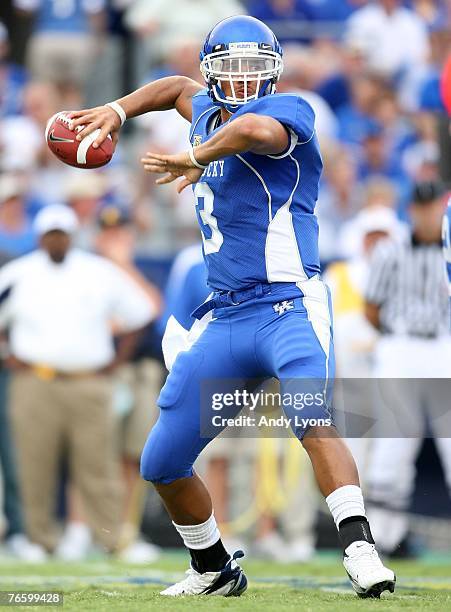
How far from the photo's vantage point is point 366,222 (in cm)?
951

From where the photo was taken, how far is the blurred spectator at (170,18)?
1213cm

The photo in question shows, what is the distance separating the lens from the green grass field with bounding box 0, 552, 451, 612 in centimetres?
453

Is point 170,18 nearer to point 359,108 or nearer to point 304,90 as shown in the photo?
point 304,90

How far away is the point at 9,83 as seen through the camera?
1187 centimetres

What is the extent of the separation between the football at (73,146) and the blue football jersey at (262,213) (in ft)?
1.39

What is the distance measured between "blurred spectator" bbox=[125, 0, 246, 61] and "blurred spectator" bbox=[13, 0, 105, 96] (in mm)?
410

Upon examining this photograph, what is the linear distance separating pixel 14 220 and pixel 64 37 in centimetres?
335

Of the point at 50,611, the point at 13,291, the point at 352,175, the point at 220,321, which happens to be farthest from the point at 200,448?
the point at 352,175

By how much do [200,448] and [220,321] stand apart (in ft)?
1.59

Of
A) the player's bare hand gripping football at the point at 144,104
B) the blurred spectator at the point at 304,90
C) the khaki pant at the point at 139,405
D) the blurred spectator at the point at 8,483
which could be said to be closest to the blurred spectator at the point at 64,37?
the blurred spectator at the point at 304,90

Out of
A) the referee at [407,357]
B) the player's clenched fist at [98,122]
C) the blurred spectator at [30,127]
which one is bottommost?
the referee at [407,357]

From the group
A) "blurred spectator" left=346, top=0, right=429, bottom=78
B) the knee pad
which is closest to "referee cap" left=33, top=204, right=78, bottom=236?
the knee pad

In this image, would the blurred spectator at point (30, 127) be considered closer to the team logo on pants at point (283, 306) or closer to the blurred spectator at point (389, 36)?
the blurred spectator at point (389, 36)

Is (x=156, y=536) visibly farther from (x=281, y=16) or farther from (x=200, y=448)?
(x=281, y=16)
